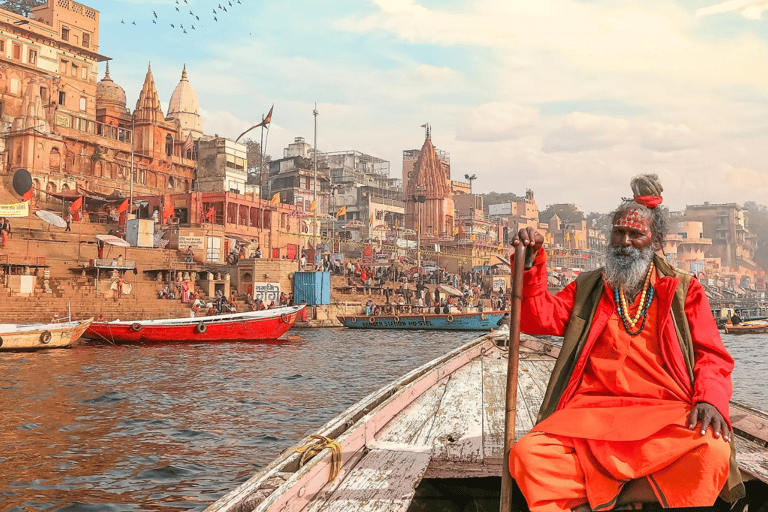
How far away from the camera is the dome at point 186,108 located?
60.0 meters

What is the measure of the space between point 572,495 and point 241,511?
1.39 metres

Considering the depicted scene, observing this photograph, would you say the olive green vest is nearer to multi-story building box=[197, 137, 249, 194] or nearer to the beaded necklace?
the beaded necklace

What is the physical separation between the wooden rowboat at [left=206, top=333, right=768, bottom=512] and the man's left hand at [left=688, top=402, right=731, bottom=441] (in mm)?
677

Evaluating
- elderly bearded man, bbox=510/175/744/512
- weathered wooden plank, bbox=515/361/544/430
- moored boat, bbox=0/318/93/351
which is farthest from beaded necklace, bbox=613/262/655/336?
moored boat, bbox=0/318/93/351

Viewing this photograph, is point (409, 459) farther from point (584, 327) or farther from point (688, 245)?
point (688, 245)

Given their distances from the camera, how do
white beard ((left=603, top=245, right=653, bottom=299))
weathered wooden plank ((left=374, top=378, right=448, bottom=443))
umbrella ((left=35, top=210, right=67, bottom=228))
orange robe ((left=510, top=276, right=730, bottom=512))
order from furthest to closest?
1. umbrella ((left=35, top=210, right=67, bottom=228))
2. weathered wooden plank ((left=374, top=378, right=448, bottom=443))
3. white beard ((left=603, top=245, right=653, bottom=299))
4. orange robe ((left=510, top=276, right=730, bottom=512))

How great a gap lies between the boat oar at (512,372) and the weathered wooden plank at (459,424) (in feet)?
3.35


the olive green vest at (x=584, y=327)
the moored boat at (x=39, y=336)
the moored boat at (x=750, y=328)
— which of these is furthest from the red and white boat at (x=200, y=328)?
the moored boat at (x=750, y=328)

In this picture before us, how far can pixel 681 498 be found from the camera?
2.73 meters

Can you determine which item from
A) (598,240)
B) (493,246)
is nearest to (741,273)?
(598,240)

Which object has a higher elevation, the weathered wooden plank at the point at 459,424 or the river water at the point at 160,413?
the weathered wooden plank at the point at 459,424

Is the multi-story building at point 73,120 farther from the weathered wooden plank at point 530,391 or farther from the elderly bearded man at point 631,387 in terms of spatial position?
the elderly bearded man at point 631,387

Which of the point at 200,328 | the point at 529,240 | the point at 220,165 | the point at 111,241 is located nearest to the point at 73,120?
the point at 220,165

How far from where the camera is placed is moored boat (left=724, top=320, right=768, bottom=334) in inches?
1347
